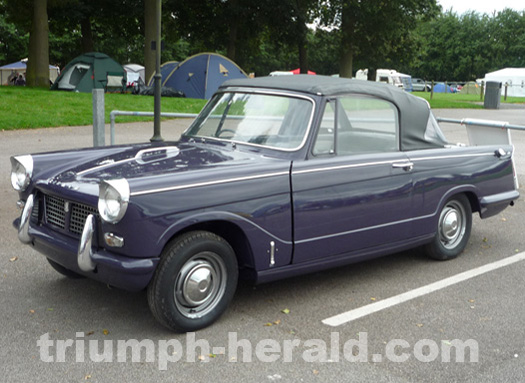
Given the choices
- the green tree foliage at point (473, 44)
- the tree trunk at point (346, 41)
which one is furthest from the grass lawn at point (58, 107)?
the green tree foliage at point (473, 44)

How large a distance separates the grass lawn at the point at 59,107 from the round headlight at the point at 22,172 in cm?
1102

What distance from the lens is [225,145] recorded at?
17.3 ft

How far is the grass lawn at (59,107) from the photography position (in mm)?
16219

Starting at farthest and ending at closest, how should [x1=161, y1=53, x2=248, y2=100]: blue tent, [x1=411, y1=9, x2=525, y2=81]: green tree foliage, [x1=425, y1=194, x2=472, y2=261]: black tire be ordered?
[x1=411, y1=9, x2=525, y2=81]: green tree foliage
[x1=161, y1=53, x2=248, y2=100]: blue tent
[x1=425, y1=194, x2=472, y2=261]: black tire

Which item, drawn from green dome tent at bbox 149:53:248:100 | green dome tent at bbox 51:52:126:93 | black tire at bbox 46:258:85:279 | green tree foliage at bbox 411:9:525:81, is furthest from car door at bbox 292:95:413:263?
green tree foliage at bbox 411:9:525:81

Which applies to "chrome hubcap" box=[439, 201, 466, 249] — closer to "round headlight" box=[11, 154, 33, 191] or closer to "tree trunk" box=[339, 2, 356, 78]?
"round headlight" box=[11, 154, 33, 191]

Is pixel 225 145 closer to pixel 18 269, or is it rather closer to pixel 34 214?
pixel 34 214

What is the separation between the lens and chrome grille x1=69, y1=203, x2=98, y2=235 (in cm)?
432

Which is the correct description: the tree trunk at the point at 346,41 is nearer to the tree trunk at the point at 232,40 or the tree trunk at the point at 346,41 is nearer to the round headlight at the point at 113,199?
the tree trunk at the point at 232,40

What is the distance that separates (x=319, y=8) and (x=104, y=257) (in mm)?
32488

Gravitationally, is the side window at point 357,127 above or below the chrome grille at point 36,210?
above

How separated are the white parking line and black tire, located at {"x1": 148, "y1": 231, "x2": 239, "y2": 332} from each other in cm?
75

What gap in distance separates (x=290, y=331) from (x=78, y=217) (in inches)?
61.0

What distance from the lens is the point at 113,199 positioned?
13.2 feet
